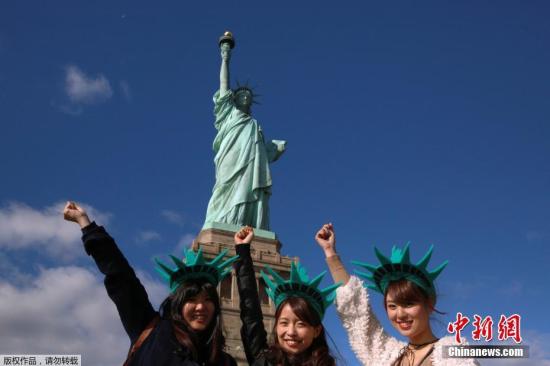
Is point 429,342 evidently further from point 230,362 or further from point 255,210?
point 255,210

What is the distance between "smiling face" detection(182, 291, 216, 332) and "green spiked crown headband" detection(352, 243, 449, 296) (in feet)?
4.08

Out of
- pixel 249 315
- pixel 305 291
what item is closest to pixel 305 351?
pixel 305 291

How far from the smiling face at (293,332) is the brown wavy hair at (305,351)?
0.08ft

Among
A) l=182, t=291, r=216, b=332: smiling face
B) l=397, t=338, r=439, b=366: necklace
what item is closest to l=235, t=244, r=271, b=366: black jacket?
l=182, t=291, r=216, b=332: smiling face

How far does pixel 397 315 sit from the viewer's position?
12.2 feet

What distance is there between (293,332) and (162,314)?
1039mm

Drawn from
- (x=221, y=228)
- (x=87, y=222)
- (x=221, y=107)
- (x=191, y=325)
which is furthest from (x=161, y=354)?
(x=221, y=107)

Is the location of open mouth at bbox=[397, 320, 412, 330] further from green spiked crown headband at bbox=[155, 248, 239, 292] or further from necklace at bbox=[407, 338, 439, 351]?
green spiked crown headband at bbox=[155, 248, 239, 292]

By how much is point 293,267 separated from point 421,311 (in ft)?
3.47

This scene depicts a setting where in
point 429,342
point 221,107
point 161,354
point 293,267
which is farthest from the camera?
point 221,107

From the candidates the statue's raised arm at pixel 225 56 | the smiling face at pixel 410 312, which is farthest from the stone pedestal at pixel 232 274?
the smiling face at pixel 410 312

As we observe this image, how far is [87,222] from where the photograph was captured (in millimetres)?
4395

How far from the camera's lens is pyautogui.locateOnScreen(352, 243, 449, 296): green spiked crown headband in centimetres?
377

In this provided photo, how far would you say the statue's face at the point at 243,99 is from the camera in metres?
26.2
